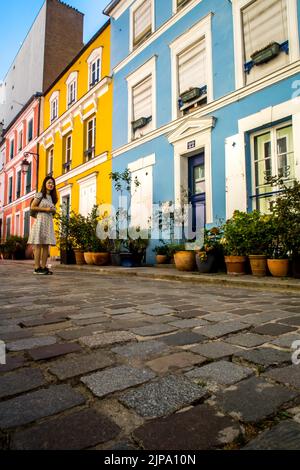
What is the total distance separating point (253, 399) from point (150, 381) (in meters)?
0.43

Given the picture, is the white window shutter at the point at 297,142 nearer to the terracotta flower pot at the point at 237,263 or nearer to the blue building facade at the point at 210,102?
the blue building facade at the point at 210,102

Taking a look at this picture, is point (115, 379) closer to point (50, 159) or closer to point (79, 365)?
point (79, 365)

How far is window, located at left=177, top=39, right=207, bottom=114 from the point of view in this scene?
27.6 feet

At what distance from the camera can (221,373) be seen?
143cm

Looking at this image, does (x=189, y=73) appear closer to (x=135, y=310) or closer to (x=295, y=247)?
(x=295, y=247)

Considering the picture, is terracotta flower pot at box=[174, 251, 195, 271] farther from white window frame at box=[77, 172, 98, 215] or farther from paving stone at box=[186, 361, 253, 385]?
white window frame at box=[77, 172, 98, 215]

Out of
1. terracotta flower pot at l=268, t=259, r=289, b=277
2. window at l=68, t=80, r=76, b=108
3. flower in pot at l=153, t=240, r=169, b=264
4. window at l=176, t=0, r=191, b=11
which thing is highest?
window at l=68, t=80, r=76, b=108

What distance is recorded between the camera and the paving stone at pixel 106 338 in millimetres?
1878

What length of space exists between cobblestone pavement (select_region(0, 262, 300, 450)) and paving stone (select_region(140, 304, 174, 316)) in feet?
0.42

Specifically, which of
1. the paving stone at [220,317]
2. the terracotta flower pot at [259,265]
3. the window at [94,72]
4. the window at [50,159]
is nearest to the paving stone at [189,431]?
the paving stone at [220,317]

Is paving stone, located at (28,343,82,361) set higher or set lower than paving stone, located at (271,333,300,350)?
lower

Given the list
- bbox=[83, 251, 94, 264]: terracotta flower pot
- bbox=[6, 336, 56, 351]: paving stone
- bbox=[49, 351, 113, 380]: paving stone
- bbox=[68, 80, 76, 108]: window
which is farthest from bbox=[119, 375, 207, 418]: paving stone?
bbox=[68, 80, 76, 108]: window

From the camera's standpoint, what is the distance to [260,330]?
214 centimetres

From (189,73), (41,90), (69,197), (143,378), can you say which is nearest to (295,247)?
(143,378)
